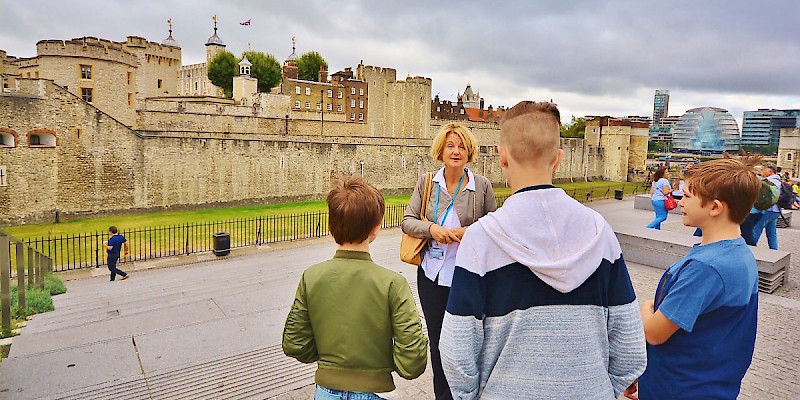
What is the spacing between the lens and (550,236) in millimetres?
1656

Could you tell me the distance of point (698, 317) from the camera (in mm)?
2434

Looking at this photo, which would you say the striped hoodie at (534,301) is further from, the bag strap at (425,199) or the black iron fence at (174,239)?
the black iron fence at (174,239)

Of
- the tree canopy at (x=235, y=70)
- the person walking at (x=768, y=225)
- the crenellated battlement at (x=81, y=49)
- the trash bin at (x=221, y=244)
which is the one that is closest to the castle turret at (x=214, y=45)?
the tree canopy at (x=235, y=70)

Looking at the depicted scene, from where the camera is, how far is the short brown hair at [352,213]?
93.9 inches

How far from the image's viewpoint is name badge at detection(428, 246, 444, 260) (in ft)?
10.6

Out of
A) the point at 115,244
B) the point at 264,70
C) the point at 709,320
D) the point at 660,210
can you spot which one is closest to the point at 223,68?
the point at 264,70

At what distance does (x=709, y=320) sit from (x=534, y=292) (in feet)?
4.28

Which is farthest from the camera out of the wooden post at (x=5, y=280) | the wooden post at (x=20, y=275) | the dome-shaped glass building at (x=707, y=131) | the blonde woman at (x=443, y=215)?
the dome-shaped glass building at (x=707, y=131)

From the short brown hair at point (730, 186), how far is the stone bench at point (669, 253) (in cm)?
653

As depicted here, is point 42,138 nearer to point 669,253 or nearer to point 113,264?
point 113,264

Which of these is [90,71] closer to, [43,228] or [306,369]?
[43,228]

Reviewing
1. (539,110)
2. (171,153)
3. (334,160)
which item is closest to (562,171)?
(334,160)

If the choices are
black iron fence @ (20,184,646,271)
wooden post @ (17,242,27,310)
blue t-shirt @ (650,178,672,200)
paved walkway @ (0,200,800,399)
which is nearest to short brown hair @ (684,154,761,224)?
paved walkway @ (0,200,800,399)

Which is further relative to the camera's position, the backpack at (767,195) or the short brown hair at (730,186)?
the backpack at (767,195)
